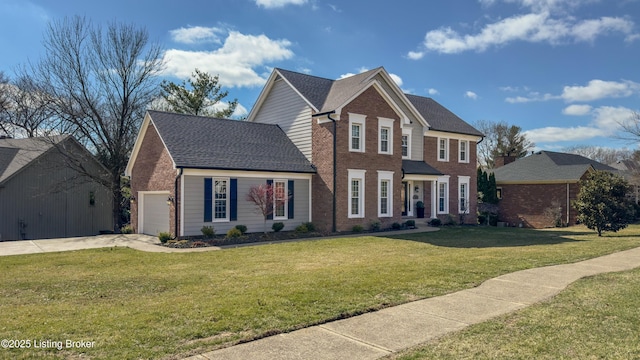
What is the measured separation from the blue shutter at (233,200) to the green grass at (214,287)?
3670 millimetres

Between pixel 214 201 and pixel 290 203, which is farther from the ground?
pixel 214 201

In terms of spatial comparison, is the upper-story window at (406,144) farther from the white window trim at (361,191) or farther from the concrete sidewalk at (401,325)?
the concrete sidewalk at (401,325)

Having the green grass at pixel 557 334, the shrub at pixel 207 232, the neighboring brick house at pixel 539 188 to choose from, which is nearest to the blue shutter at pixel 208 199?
the shrub at pixel 207 232

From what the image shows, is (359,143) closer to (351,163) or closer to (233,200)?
(351,163)

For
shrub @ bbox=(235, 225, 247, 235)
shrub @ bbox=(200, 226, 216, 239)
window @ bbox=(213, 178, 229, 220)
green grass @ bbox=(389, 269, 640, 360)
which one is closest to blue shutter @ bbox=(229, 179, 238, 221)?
window @ bbox=(213, 178, 229, 220)

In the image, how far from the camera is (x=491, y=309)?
6969 mm

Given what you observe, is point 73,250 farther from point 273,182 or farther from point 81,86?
point 81,86

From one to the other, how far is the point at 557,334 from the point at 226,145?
16.5 meters

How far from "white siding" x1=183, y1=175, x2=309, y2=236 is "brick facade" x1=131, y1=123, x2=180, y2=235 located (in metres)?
0.62

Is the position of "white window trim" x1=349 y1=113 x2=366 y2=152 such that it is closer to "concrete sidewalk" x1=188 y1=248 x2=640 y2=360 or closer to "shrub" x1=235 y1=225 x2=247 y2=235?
"shrub" x1=235 y1=225 x2=247 y2=235

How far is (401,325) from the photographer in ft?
20.1

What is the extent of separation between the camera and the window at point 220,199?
18.4 metres

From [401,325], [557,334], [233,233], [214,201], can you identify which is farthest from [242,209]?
[557,334]

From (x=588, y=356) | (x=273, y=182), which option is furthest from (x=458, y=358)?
(x=273, y=182)
